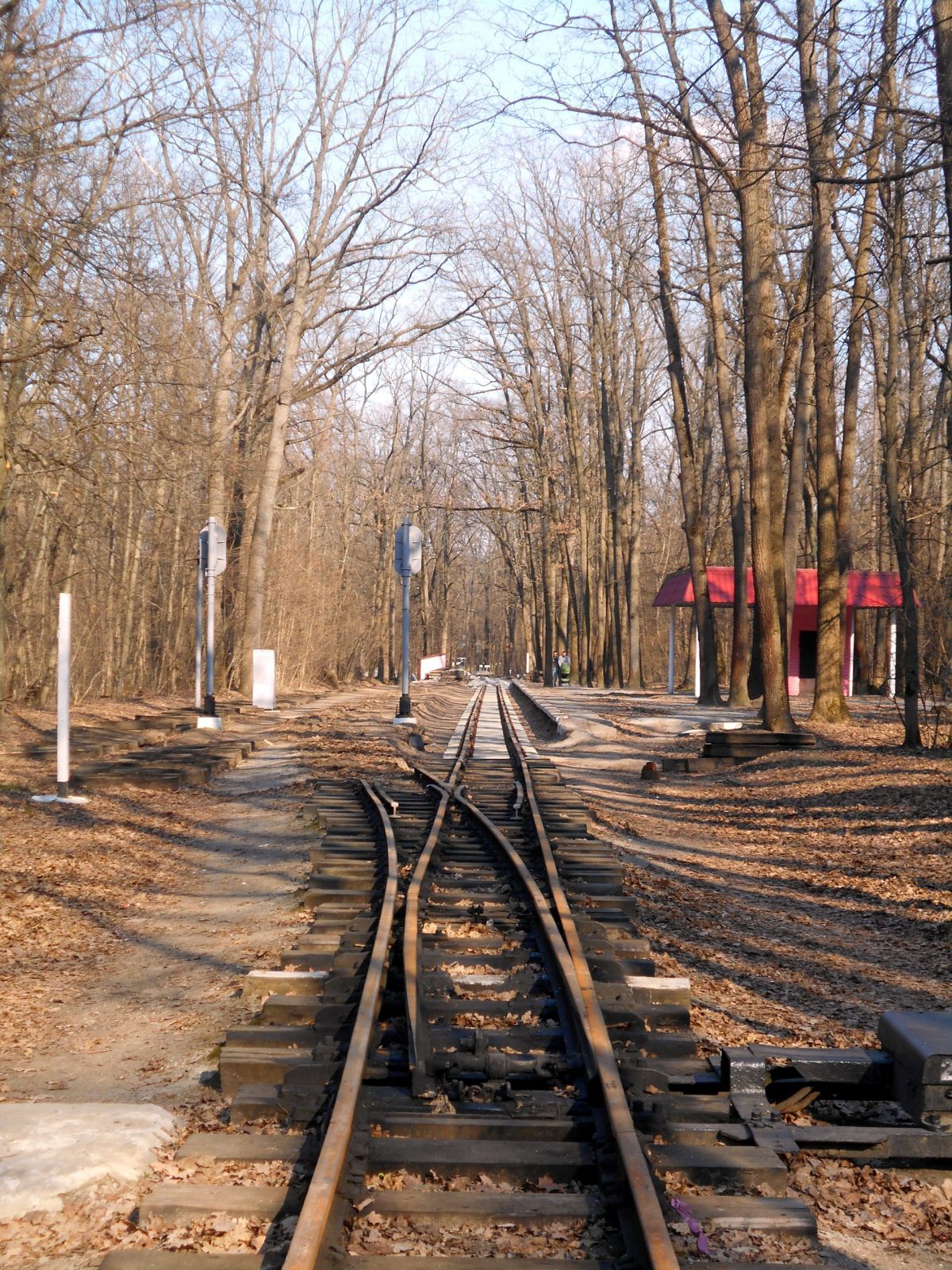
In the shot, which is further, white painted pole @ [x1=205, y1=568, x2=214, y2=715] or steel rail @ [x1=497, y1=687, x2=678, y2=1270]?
white painted pole @ [x1=205, y1=568, x2=214, y2=715]

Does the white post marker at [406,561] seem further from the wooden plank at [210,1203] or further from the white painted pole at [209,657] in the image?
the wooden plank at [210,1203]

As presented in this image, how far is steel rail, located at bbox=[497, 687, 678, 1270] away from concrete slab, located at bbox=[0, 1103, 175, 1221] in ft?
5.28

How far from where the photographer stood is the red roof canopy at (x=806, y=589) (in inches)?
1342

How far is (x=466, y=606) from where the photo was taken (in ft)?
408

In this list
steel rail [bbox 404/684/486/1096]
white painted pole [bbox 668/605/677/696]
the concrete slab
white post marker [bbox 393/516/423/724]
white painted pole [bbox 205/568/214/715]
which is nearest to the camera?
the concrete slab

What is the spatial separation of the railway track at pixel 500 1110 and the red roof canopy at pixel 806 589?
26940 mm

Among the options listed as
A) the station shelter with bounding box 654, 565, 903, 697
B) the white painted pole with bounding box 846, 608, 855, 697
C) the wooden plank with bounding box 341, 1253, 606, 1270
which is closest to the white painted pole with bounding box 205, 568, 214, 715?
the station shelter with bounding box 654, 565, 903, 697

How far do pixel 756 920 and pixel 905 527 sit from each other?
1024 cm

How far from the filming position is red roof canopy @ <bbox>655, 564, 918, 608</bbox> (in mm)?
34094

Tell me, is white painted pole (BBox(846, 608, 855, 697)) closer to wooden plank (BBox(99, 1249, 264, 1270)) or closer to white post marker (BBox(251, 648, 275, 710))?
white post marker (BBox(251, 648, 275, 710))

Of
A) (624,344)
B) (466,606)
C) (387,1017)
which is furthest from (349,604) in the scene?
(466,606)

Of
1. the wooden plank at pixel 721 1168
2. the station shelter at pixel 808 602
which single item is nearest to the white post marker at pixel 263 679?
the station shelter at pixel 808 602

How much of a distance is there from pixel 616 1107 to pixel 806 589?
3241 cm

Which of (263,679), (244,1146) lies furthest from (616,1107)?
(263,679)
